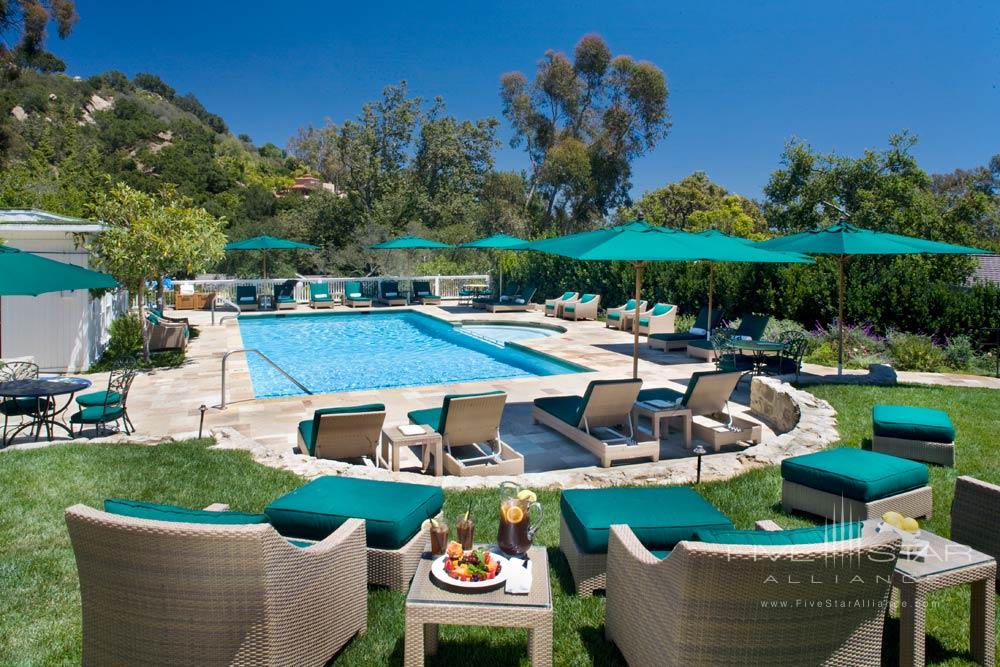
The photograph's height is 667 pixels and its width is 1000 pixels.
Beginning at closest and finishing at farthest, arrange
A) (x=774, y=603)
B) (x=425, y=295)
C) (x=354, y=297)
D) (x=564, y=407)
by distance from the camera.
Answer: (x=774, y=603)
(x=564, y=407)
(x=354, y=297)
(x=425, y=295)

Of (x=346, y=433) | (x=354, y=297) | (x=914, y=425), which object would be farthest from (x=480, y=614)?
(x=354, y=297)

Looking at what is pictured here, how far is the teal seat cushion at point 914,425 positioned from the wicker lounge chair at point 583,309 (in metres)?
12.7

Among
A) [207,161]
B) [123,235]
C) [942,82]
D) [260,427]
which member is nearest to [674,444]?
[260,427]

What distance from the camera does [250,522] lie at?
293cm

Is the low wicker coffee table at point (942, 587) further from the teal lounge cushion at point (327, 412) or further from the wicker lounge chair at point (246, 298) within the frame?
the wicker lounge chair at point (246, 298)

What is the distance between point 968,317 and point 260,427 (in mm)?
11957

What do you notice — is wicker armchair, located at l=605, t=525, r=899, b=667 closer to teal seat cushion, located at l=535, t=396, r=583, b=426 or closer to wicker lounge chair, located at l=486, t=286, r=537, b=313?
teal seat cushion, located at l=535, t=396, r=583, b=426

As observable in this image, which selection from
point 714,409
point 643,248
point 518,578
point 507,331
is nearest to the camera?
point 518,578

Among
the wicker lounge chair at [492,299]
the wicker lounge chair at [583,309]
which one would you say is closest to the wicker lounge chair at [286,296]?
the wicker lounge chair at [492,299]

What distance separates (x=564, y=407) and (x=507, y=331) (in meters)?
10.8

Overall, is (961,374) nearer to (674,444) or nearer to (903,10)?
(674,444)

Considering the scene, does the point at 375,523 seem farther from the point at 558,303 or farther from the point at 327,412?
the point at 558,303

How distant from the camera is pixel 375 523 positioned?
3625mm
